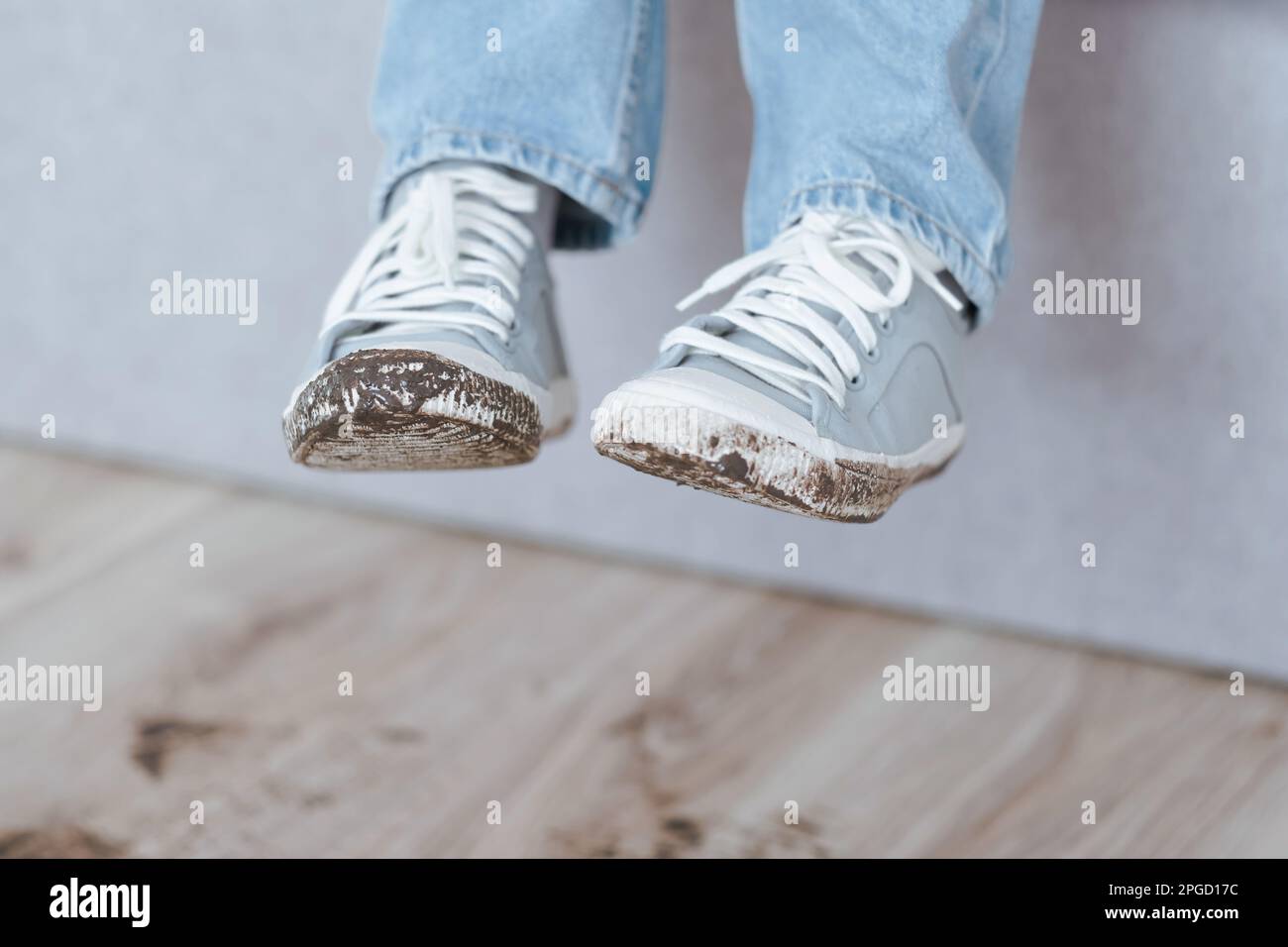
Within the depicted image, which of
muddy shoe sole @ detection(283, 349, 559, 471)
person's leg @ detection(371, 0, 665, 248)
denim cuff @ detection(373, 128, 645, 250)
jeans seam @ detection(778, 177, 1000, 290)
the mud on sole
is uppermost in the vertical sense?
person's leg @ detection(371, 0, 665, 248)

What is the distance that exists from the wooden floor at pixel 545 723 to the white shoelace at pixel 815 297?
30 cm

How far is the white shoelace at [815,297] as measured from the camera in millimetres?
628

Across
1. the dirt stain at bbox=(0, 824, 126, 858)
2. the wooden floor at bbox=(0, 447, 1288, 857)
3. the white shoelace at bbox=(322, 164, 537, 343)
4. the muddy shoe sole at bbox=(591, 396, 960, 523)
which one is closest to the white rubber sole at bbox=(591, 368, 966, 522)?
the muddy shoe sole at bbox=(591, 396, 960, 523)

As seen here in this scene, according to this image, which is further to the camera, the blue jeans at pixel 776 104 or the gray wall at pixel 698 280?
the gray wall at pixel 698 280

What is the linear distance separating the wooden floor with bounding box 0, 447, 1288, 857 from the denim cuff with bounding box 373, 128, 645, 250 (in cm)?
33

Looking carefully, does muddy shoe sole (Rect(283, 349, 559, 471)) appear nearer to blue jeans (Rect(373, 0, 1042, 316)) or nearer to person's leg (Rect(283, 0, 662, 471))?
person's leg (Rect(283, 0, 662, 471))

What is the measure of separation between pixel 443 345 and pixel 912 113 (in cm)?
26

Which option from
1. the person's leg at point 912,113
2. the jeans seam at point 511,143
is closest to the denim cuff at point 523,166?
the jeans seam at point 511,143

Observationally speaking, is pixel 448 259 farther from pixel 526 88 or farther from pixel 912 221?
pixel 912 221

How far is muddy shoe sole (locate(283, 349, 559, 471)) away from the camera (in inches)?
24.4

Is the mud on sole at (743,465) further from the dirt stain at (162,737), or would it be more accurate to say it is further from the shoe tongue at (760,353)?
the dirt stain at (162,737)

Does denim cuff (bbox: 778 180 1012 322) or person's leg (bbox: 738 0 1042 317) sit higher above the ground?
person's leg (bbox: 738 0 1042 317)
